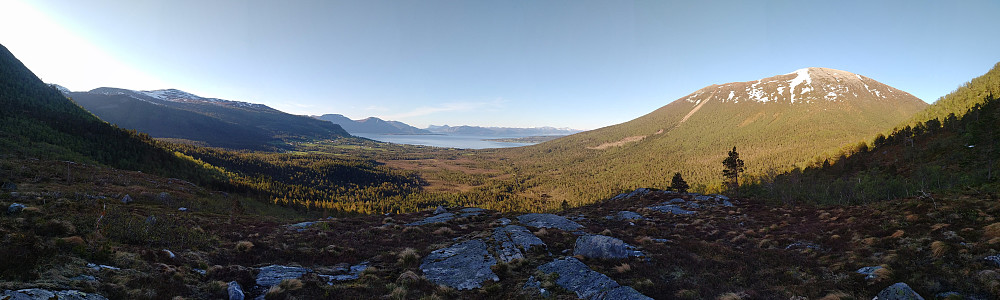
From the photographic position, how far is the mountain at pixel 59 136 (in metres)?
54.0

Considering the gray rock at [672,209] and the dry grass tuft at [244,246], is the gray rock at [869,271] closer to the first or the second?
the gray rock at [672,209]

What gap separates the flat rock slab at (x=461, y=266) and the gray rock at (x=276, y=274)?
5.73 metres

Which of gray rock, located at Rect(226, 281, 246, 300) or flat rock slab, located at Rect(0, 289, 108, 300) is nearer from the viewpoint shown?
flat rock slab, located at Rect(0, 289, 108, 300)

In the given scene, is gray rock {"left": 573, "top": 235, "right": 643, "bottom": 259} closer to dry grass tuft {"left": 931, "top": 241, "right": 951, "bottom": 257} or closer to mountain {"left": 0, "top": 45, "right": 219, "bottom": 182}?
dry grass tuft {"left": 931, "top": 241, "right": 951, "bottom": 257}

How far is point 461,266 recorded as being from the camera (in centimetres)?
1595

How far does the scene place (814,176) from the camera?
316 feet

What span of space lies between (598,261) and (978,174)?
237 ft

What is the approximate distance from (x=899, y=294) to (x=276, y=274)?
2285cm

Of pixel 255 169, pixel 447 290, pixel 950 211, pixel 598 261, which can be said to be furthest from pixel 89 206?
pixel 255 169

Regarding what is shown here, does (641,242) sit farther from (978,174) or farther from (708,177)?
(708,177)

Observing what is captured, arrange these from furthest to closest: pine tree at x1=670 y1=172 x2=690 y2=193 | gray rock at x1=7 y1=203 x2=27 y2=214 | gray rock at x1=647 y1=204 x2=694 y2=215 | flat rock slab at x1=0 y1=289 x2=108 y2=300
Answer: pine tree at x1=670 y1=172 x2=690 y2=193 → gray rock at x1=647 y1=204 x2=694 y2=215 → gray rock at x1=7 y1=203 x2=27 y2=214 → flat rock slab at x1=0 y1=289 x2=108 y2=300

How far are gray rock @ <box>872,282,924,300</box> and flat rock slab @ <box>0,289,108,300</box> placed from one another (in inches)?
909

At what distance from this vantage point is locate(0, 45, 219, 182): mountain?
54.0 metres

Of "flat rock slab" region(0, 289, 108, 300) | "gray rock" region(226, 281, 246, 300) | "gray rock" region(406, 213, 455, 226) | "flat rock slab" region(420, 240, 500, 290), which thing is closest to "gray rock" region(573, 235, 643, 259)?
"flat rock slab" region(420, 240, 500, 290)
